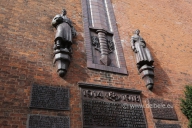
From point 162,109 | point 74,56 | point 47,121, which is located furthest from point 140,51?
point 47,121

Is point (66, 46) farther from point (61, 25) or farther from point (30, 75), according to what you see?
point (30, 75)

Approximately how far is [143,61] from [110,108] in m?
1.98

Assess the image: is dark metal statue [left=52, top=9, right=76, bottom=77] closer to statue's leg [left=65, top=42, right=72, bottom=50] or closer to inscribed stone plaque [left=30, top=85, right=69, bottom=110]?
statue's leg [left=65, top=42, right=72, bottom=50]

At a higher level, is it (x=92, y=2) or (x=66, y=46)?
(x=92, y=2)

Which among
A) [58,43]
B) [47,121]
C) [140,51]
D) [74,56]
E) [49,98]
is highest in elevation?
[140,51]

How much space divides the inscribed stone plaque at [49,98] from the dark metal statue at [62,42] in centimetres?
50

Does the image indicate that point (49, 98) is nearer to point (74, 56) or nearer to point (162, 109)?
point (74, 56)

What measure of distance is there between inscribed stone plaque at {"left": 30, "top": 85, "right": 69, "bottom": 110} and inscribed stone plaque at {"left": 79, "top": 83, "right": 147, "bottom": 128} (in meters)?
0.47

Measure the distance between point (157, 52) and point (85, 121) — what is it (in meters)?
3.95

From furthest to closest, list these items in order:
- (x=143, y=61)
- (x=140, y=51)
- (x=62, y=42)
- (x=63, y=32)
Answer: (x=140, y=51)
(x=143, y=61)
(x=63, y=32)
(x=62, y=42)

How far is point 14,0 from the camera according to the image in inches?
255

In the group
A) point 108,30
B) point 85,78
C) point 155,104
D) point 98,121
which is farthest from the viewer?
point 108,30

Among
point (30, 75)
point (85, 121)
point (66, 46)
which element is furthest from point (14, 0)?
point (85, 121)

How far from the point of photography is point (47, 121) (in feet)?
14.9
